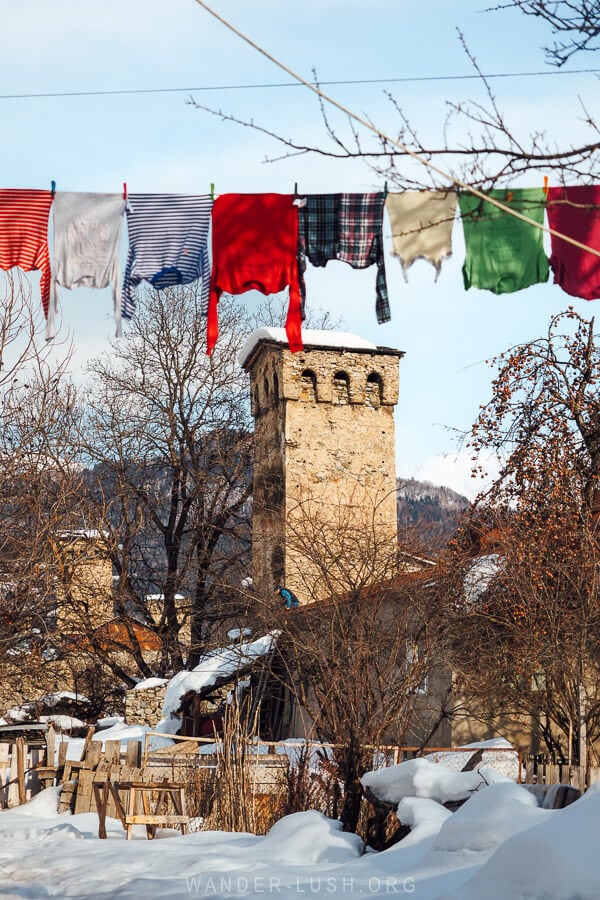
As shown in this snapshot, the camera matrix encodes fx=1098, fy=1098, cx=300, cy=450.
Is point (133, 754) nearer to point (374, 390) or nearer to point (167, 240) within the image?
point (167, 240)

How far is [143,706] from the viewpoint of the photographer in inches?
956

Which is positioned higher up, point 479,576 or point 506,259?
point 506,259

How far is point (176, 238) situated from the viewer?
396 inches

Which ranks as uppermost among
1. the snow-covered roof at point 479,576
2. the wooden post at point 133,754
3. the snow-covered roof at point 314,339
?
the snow-covered roof at point 314,339

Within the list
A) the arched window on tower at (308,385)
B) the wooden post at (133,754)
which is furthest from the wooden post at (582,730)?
the arched window on tower at (308,385)

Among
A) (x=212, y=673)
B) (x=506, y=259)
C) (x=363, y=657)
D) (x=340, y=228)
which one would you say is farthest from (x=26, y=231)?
(x=212, y=673)

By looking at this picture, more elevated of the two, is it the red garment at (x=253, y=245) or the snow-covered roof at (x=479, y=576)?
the red garment at (x=253, y=245)

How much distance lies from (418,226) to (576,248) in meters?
1.38

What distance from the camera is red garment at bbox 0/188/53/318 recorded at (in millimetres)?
10094

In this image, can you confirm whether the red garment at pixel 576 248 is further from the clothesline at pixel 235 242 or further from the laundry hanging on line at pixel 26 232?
the laundry hanging on line at pixel 26 232

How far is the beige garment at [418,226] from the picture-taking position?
949 cm

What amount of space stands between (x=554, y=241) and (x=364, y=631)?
8.31 meters

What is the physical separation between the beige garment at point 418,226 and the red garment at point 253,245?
925mm

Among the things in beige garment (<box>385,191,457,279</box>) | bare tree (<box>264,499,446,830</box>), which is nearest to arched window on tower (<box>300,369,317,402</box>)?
bare tree (<box>264,499,446,830</box>)
